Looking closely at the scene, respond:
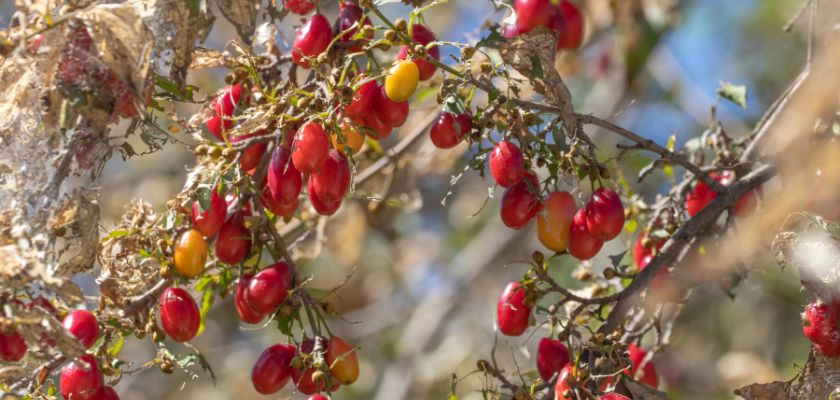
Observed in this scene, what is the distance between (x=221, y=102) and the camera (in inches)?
73.2

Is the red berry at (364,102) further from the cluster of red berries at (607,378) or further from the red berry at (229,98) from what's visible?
the cluster of red berries at (607,378)

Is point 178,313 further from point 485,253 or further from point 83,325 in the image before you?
point 485,253

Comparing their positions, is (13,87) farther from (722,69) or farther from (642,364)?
(722,69)

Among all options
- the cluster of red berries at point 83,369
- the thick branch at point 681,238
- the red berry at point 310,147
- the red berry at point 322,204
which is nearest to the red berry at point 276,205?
the red berry at point 322,204

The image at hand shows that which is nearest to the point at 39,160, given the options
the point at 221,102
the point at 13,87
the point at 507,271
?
the point at 13,87

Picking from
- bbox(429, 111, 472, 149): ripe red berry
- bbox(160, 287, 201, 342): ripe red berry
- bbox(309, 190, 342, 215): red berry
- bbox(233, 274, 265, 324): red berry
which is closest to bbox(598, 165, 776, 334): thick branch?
bbox(429, 111, 472, 149): ripe red berry

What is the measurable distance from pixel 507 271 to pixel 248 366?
1.39 meters

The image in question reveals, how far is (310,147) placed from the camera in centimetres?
162

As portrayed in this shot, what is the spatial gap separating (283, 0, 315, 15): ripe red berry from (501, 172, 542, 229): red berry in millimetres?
531

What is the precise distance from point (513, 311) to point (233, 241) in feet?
1.88

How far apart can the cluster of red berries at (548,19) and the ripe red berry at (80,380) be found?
1.24 meters

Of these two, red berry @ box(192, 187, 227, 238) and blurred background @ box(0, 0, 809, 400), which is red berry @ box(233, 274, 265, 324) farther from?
blurred background @ box(0, 0, 809, 400)

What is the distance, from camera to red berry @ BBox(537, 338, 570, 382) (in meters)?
1.88

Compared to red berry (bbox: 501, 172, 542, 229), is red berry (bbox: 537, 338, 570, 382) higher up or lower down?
lower down
